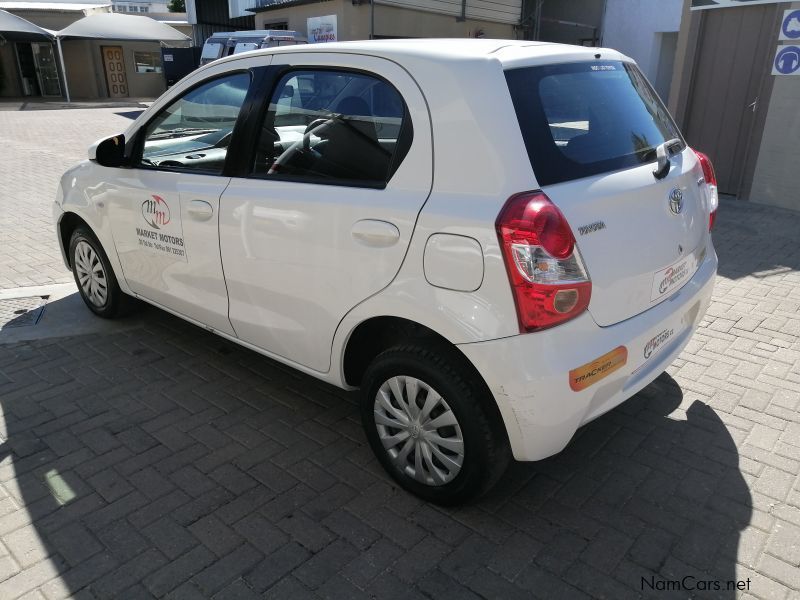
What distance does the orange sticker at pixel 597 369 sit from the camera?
2344 mm

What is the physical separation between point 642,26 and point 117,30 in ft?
70.6

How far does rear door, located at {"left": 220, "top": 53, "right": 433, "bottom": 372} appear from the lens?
258cm

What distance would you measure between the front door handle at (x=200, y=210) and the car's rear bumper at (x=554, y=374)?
1.65 metres

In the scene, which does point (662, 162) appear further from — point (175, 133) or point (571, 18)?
point (571, 18)

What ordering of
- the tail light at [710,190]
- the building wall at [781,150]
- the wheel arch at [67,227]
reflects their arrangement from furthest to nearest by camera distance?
the building wall at [781,150] → the wheel arch at [67,227] → the tail light at [710,190]

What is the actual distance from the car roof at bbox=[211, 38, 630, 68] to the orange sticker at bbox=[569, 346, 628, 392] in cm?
118

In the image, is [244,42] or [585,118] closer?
[585,118]

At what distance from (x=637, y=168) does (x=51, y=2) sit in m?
39.4

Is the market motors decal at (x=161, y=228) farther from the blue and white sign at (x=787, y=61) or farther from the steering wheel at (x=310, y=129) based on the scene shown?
the blue and white sign at (x=787, y=61)

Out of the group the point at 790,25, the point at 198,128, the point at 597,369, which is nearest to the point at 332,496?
the point at 597,369

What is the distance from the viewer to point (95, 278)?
4598 mm

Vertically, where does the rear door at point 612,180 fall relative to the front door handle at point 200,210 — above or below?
above

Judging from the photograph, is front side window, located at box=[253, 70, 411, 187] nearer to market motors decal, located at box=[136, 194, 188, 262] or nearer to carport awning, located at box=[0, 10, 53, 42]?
market motors decal, located at box=[136, 194, 188, 262]

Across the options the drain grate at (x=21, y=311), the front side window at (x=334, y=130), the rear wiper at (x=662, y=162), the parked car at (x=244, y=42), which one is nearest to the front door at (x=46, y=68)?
the parked car at (x=244, y=42)
